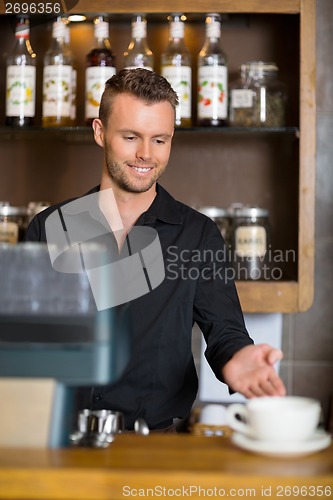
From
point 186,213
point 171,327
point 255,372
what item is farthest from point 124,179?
point 255,372

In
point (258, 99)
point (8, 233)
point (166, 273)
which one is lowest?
point (166, 273)

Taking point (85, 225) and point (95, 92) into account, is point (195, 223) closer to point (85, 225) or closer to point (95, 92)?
point (85, 225)

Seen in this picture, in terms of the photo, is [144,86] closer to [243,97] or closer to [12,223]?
[243,97]

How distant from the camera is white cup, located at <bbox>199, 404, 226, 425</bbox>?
213 centimetres

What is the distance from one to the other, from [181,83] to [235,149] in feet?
0.87

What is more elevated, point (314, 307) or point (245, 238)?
point (245, 238)

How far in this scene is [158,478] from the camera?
36.5 inches

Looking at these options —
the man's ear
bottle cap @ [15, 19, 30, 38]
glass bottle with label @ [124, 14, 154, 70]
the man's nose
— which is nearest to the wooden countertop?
the man's nose

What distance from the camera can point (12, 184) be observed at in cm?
232

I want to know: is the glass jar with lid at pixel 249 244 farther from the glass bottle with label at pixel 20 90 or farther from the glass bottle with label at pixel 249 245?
the glass bottle with label at pixel 20 90

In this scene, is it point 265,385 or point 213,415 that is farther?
point 213,415

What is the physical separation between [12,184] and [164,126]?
0.72 m

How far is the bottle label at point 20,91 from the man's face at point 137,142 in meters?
0.41

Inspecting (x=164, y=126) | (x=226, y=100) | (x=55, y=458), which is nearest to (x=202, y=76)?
(x=226, y=100)
